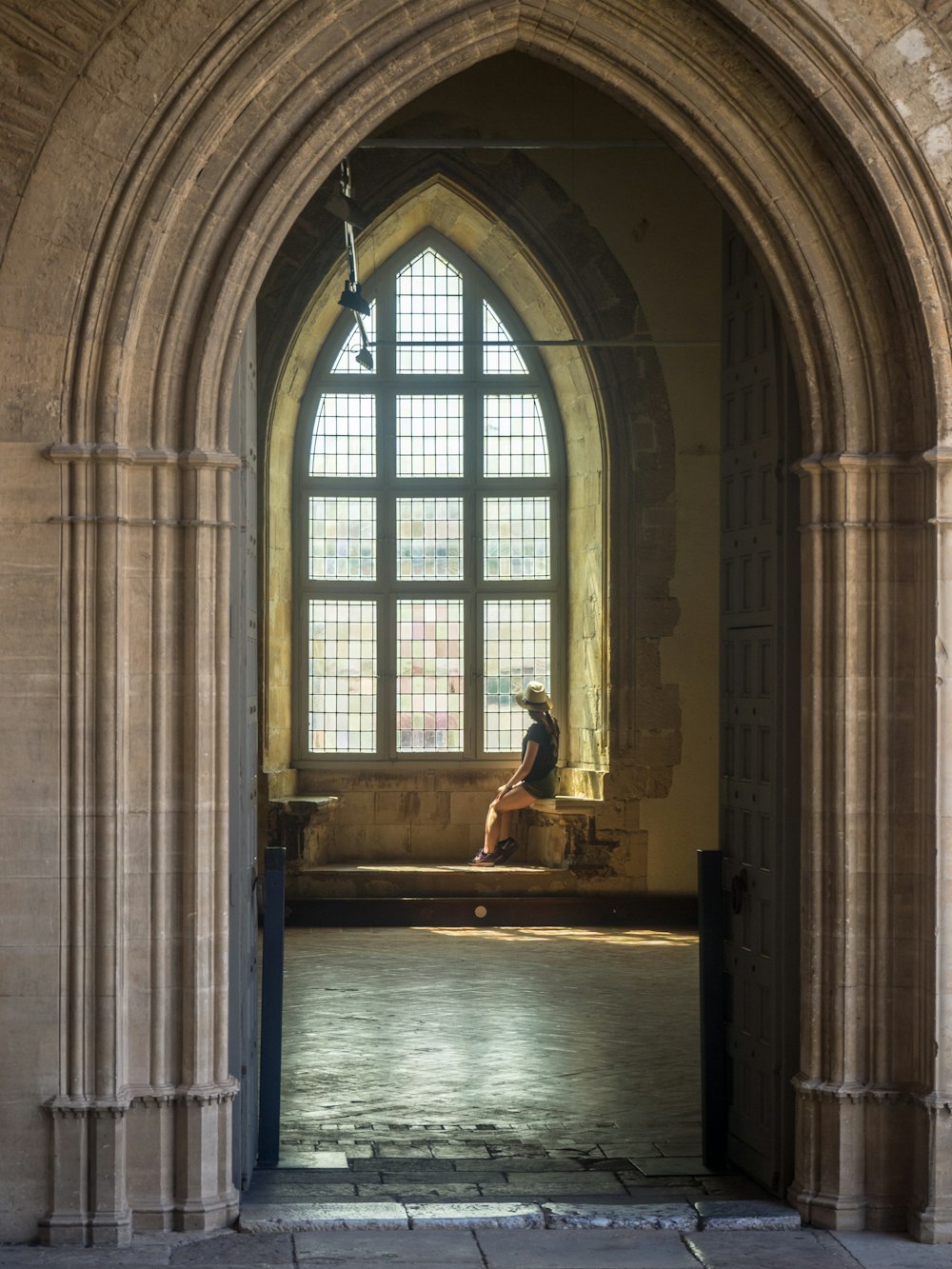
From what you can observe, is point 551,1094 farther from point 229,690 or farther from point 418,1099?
point 229,690

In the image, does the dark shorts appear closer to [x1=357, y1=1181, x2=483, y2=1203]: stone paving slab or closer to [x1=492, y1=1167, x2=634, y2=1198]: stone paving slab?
[x1=492, y1=1167, x2=634, y2=1198]: stone paving slab

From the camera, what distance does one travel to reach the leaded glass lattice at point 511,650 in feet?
Answer: 43.4

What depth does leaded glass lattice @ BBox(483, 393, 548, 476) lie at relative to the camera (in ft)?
43.5

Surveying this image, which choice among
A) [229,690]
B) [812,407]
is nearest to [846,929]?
[812,407]

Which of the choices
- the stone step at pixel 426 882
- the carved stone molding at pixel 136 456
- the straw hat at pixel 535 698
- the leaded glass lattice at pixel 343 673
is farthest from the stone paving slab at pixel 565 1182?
the leaded glass lattice at pixel 343 673

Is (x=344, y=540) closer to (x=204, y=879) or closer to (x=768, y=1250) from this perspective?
(x=204, y=879)

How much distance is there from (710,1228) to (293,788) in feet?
25.9

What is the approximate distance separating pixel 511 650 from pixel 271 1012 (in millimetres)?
7200

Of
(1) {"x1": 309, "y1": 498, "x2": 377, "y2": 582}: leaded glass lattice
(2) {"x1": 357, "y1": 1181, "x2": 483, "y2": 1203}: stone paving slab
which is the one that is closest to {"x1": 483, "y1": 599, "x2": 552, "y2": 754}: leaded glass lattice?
(1) {"x1": 309, "y1": 498, "x2": 377, "y2": 582}: leaded glass lattice

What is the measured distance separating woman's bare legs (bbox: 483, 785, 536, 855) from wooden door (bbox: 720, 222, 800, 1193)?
603 cm

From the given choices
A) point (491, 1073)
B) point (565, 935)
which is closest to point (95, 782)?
point (491, 1073)

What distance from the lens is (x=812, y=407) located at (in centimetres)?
547

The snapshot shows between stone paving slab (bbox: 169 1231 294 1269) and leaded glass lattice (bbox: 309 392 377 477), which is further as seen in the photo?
leaded glass lattice (bbox: 309 392 377 477)

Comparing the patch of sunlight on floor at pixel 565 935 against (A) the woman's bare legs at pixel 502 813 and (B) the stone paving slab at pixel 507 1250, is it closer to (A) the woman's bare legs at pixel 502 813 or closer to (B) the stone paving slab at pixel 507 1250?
(A) the woman's bare legs at pixel 502 813
